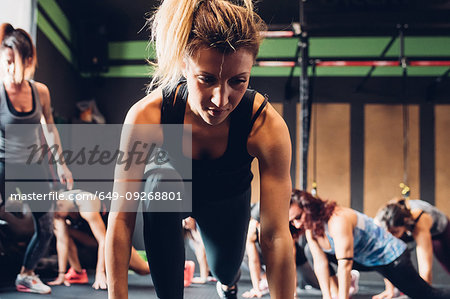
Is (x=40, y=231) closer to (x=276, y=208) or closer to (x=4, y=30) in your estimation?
(x=4, y=30)

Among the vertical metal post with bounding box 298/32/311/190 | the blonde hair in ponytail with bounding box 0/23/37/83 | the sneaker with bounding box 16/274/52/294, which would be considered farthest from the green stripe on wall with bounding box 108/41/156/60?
the sneaker with bounding box 16/274/52/294

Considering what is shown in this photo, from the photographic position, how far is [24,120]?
2799 mm

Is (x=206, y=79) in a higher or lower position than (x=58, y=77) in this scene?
lower

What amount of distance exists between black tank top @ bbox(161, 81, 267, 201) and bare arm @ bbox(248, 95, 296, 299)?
70mm

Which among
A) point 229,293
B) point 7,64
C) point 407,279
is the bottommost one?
point 407,279

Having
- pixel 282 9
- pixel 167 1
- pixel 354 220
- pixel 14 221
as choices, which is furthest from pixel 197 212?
pixel 282 9

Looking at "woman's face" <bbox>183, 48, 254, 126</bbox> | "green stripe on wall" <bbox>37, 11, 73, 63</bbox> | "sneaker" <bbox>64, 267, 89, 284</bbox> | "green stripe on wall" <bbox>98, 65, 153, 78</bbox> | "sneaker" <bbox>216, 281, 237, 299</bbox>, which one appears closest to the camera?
"woman's face" <bbox>183, 48, 254, 126</bbox>

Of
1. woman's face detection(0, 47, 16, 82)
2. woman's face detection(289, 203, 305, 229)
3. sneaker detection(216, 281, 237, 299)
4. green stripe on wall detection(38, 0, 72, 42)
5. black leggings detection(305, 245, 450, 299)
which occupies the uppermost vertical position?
green stripe on wall detection(38, 0, 72, 42)

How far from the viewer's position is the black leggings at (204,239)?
1.10 meters

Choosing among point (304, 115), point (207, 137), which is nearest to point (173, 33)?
point (207, 137)

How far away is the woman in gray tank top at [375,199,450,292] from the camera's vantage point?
3.14m

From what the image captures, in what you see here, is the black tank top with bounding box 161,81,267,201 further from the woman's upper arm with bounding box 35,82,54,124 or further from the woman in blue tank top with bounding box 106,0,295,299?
the woman's upper arm with bounding box 35,82,54,124

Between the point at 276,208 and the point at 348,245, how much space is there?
5.08 ft
